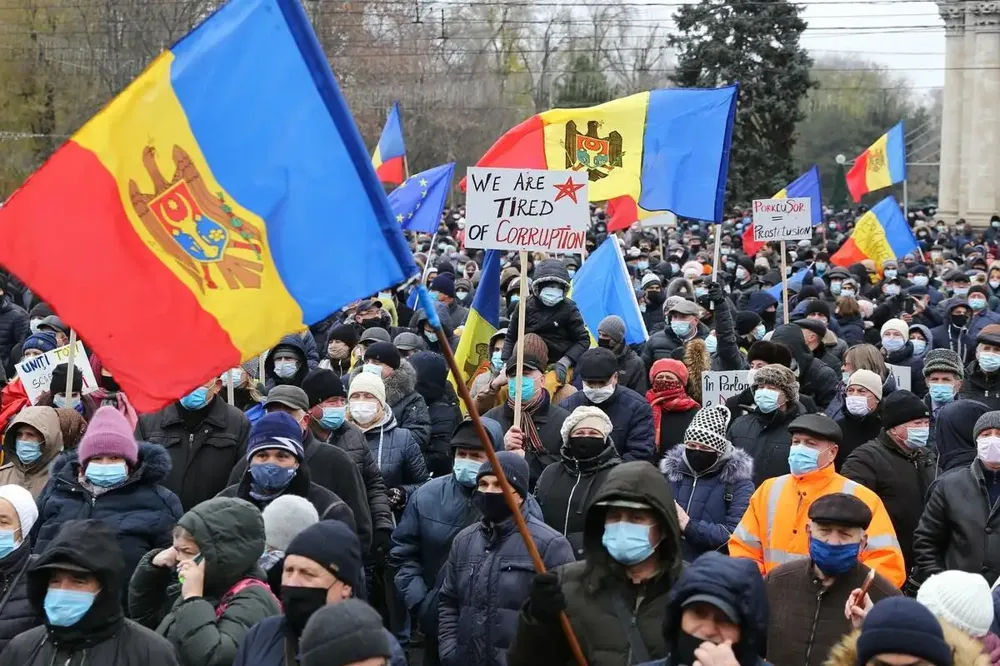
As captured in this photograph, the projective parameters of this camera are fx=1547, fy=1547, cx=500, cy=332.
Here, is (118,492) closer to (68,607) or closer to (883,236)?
(68,607)

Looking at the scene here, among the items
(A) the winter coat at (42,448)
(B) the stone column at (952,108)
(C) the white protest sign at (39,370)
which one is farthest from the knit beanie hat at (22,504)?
(B) the stone column at (952,108)

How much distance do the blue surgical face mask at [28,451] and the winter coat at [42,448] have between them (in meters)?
0.02

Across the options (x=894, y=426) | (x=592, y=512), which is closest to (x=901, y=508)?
(x=894, y=426)

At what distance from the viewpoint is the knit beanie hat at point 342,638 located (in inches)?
154

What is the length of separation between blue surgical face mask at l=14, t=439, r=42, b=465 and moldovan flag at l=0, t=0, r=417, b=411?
3.02m

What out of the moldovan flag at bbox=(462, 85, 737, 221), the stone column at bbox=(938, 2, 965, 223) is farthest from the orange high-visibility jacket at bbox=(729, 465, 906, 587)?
the stone column at bbox=(938, 2, 965, 223)

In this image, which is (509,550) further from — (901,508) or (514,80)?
(514,80)

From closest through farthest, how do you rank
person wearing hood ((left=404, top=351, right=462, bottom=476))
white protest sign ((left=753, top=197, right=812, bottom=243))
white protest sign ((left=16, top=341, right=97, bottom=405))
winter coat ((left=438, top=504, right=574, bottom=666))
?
1. winter coat ((left=438, top=504, right=574, bottom=666))
2. person wearing hood ((left=404, top=351, right=462, bottom=476))
3. white protest sign ((left=16, top=341, right=97, bottom=405))
4. white protest sign ((left=753, top=197, right=812, bottom=243))

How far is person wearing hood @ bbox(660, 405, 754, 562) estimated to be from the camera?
7.02 meters

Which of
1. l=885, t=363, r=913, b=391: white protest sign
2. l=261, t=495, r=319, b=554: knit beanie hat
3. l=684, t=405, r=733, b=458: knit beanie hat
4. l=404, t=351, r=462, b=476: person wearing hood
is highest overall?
l=261, t=495, r=319, b=554: knit beanie hat

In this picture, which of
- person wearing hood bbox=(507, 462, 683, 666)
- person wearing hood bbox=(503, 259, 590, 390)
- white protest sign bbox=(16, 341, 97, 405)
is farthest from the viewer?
person wearing hood bbox=(503, 259, 590, 390)

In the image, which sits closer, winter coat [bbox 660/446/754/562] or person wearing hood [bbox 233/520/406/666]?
person wearing hood [bbox 233/520/406/666]

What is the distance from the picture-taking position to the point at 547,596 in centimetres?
442

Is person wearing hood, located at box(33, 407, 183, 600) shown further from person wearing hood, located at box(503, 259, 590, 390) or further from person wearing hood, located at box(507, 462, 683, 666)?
person wearing hood, located at box(503, 259, 590, 390)
